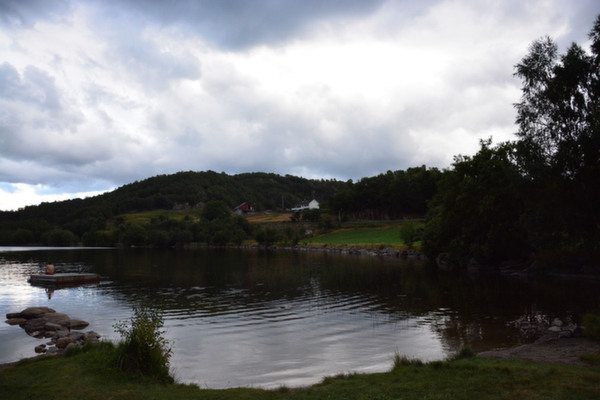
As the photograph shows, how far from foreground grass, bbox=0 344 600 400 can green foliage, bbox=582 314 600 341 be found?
8352mm

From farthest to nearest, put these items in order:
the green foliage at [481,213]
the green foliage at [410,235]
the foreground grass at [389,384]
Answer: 1. the green foliage at [410,235]
2. the green foliage at [481,213]
3. the foreground grass at [389,384]

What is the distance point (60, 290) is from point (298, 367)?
48557 mm

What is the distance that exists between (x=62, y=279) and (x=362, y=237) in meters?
Result: 96.3

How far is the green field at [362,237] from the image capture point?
445 ft

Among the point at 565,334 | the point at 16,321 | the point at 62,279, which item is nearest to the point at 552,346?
the point at 565,334

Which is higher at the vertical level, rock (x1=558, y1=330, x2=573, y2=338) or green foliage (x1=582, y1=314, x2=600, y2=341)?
green foliage (x1=582, y1=314, x2=600, y2=341)

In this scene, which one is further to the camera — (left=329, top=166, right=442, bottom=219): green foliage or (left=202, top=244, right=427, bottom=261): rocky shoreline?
(left=329, top=166, right=442, bottom=219): green foliage

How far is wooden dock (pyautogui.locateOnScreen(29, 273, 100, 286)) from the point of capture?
68000mm

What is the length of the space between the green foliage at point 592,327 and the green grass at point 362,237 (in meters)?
96.0

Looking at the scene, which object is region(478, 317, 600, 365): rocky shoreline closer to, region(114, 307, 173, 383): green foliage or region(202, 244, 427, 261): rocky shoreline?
region(114, 307, 173, 383): green foliage

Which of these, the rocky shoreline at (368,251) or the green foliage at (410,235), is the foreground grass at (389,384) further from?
the green foliage at (410,235)

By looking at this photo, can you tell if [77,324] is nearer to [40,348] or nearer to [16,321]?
[16,321]

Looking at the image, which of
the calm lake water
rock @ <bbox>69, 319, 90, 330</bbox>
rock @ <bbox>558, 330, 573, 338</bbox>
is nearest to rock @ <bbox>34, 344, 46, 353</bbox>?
the calm lake water

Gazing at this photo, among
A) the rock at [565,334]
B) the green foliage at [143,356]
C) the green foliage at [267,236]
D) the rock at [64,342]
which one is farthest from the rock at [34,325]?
the green foliage at [267,236]
